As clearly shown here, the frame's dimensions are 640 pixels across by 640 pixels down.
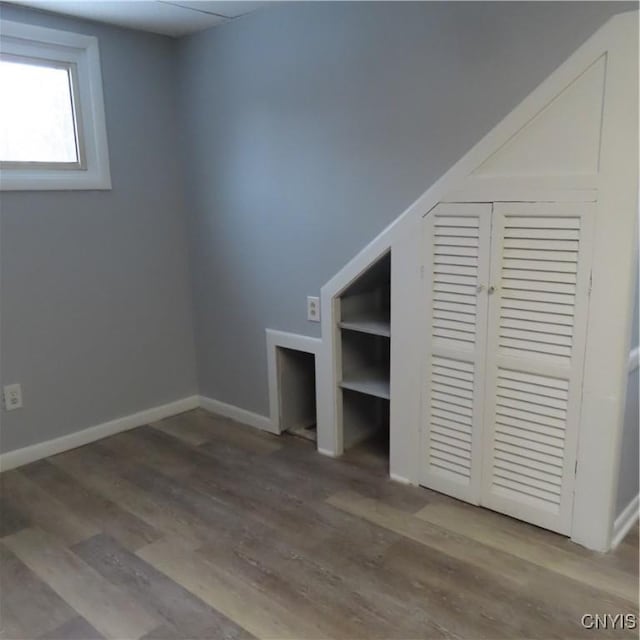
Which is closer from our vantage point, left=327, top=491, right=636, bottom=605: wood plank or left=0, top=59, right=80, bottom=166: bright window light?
left=327, top=491, right=636, bottom=605: wood plank

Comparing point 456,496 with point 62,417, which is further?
point 62,417

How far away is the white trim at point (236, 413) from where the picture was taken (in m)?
3.32

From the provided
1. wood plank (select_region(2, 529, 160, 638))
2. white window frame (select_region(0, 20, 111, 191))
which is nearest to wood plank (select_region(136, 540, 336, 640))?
wood plank (select_region(2, 529, 160, 638))

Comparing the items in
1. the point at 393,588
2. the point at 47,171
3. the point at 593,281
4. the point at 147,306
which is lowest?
the point at 393,588

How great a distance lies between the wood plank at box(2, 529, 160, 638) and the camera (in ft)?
6.13

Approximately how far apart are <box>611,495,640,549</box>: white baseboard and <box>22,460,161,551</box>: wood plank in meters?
1.71

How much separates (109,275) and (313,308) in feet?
3.69

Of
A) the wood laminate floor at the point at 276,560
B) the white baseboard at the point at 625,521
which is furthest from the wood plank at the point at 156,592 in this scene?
the white baseboard at the point at 625,521

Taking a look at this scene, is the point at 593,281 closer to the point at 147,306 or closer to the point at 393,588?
the point at 393,588

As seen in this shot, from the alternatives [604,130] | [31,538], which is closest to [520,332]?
[604,130]

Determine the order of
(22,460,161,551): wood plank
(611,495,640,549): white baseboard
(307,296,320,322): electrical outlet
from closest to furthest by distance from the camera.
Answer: (611,495,640,549): white baseboard
(22,460,161,551): wood plank
(307,296,320,322): electrical outlet

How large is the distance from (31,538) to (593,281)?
2.28 meters

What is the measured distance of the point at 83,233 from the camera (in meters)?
3.05

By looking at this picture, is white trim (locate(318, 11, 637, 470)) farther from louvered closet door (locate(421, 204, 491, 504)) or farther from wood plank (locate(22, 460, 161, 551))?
wood plank (locate(22, 460, 161, 551))
